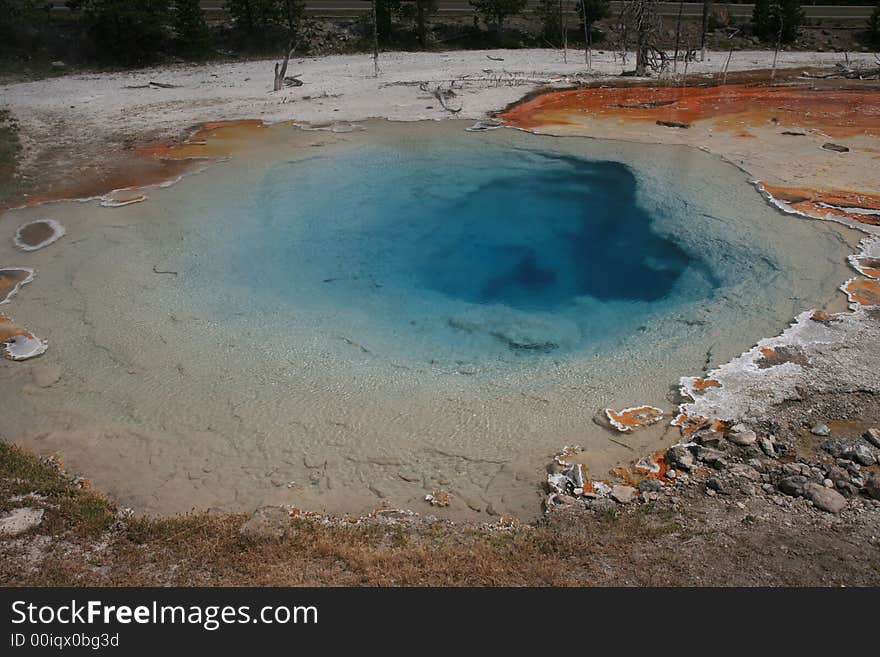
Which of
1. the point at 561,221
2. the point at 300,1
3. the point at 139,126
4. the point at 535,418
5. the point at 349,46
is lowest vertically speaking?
Result: the point at 535,418

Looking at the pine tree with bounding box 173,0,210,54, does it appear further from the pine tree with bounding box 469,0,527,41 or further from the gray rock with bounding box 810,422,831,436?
the gray rock with bounding box 810,422,831,436

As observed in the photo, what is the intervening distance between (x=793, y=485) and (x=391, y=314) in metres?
4.04

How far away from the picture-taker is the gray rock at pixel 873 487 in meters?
4.33

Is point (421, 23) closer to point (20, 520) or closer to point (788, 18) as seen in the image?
point (788, 18)

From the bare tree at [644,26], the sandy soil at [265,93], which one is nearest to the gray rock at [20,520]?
the sandy soil at [265,93]

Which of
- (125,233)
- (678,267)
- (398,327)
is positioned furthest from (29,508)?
(678,267)

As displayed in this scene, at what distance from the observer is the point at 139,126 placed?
41.1 ft

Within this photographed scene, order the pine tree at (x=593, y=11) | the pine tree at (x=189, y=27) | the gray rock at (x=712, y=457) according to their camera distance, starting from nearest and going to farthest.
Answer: the gray rock at (x=712, y=457)
the pine tree at (x=189, y=27)
the pine tree at (x=593, y=11)

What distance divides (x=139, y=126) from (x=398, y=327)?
8505mm

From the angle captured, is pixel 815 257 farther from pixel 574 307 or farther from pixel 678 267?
pixel 574 307

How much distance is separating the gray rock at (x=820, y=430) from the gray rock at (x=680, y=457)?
963 millimetres

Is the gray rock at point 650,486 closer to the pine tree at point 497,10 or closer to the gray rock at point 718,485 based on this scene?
the gray rock at point 718,485

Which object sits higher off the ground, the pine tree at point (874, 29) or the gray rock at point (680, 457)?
the pine tree at point (874, 29)

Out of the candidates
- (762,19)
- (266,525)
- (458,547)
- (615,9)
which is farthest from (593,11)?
(266,525)
